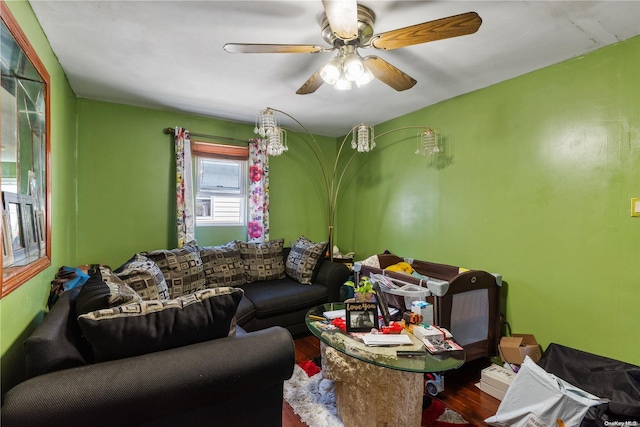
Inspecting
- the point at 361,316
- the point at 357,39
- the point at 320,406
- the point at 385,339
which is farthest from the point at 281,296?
the point at 357,39

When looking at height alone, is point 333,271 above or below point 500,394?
above

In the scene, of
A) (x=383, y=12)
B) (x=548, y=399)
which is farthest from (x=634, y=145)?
(x=383, y=12)

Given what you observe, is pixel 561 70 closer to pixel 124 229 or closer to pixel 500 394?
pixel 500 394

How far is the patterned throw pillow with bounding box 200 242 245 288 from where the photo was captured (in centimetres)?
301

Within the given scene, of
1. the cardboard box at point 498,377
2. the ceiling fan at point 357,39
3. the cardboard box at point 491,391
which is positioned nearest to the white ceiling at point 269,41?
the ceiling fan at point 357,39

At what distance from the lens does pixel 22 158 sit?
135 centimetres

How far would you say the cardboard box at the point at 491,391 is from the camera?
6.73 feet

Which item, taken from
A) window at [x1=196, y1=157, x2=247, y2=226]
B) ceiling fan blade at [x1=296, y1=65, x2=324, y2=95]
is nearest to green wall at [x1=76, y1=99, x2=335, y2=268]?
window at [x1=196, y1=157, x2=247, y2=226]

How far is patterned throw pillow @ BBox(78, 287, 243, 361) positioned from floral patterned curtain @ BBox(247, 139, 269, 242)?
7.96ft

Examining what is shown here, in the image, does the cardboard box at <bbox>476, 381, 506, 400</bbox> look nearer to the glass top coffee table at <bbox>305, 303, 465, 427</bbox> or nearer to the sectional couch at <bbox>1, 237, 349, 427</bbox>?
the glass top coffee table at <bbox>305, 303, 465, 427</bbox>

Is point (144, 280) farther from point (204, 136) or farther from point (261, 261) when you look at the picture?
point (204, 136)

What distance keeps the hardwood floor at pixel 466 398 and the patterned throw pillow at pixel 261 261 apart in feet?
3.15

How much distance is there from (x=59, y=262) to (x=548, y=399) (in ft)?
10.9

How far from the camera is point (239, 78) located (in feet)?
8.14
